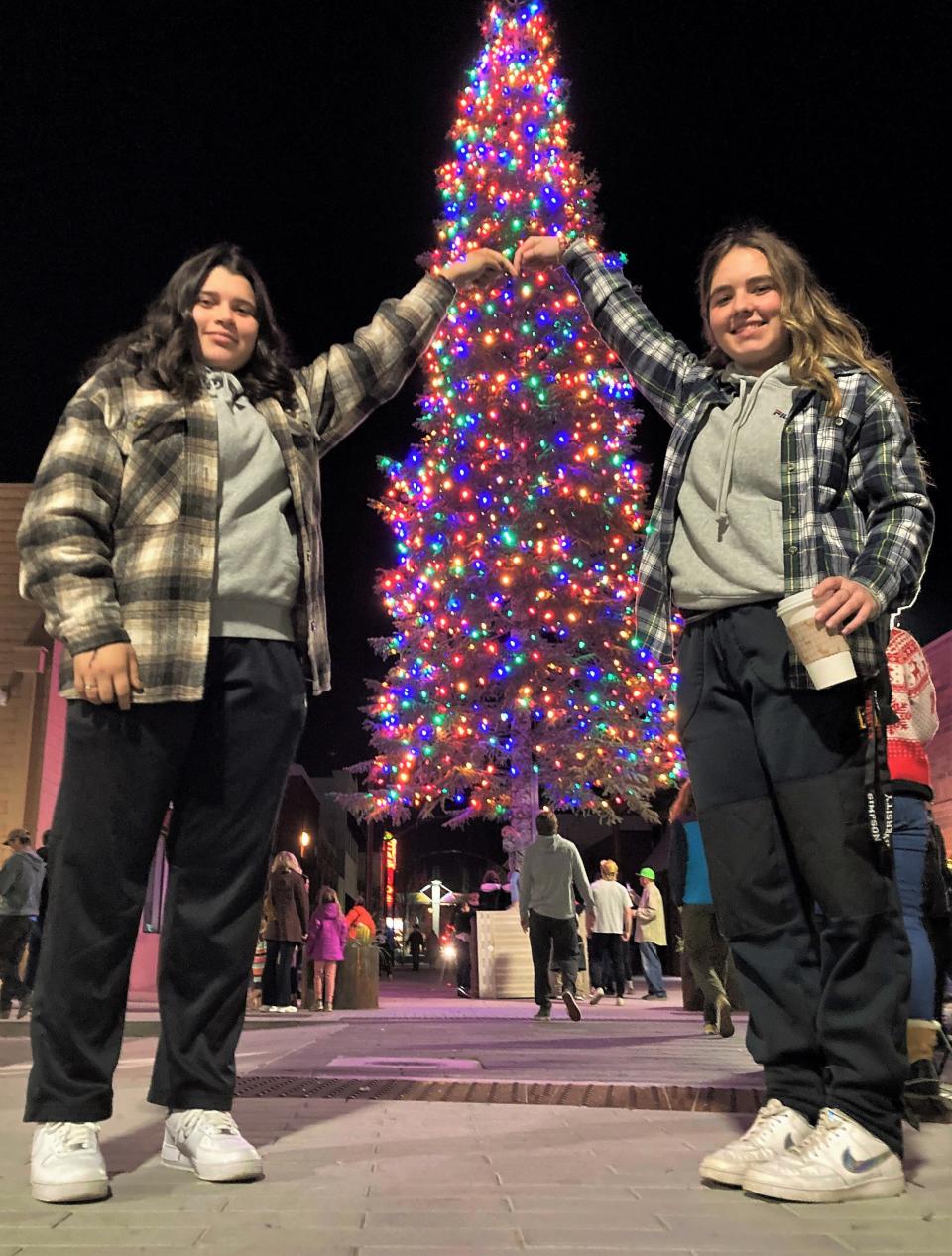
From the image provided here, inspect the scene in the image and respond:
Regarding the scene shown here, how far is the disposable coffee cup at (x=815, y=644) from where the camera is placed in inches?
89.2

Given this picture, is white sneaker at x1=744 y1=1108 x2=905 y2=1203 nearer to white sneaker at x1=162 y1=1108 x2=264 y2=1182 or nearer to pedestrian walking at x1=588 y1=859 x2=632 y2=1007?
white sneaker at x1=162 y1=1108 x2=264 y2=1182

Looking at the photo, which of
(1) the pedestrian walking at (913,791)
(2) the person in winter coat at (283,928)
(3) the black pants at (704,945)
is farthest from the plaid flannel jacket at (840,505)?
(2) the person in winter coat at (283,928)

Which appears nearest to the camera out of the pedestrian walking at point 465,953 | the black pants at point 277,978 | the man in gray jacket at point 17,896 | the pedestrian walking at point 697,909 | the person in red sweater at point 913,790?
the person in red sweater at point 913,790

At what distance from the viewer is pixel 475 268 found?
3412mm

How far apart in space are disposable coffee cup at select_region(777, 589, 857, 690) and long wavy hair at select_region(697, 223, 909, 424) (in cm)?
56

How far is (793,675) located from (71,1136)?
172cm

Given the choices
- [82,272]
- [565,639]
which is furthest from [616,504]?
[82,272]

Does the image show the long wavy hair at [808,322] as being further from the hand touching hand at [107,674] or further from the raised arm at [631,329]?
the hand touching hand at [107,674]

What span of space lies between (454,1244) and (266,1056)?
171 inches

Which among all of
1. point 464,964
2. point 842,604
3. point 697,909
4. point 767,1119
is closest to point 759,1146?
point 767,1119

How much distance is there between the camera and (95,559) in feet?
8.24

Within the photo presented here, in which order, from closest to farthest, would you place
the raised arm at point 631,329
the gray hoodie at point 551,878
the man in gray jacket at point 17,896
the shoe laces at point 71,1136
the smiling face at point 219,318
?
the shoe laces at point 71,1136
the smiling face at point 219,318
the raised arm at point 631,329
the gray hoodie at point 551,878
the man in gray jacket at point 17,896

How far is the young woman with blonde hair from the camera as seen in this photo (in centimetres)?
231

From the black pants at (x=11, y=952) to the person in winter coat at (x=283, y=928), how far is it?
2.32 meters
